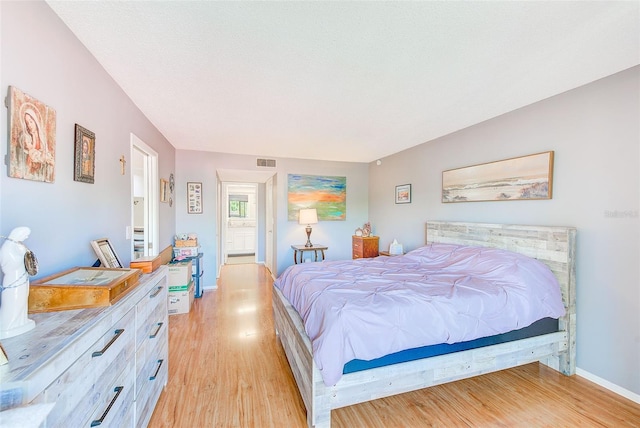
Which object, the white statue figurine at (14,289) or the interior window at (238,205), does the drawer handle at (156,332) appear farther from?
the interior window at (238,205)

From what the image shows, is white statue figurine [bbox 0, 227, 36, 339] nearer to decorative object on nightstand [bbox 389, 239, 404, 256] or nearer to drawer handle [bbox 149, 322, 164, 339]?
drawer handle [bbox 149, 322, 164, 339]

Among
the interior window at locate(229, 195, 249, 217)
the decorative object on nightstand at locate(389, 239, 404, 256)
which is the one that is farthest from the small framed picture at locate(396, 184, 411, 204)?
the interior window at locate(229, 195, 249, 217)

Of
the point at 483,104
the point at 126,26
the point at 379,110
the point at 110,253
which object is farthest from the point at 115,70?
the point at 483,104

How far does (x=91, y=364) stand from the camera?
1004 millimetres

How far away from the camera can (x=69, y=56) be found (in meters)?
1.54

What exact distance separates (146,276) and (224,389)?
3.52ft

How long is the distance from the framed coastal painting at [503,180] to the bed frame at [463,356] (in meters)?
0.35

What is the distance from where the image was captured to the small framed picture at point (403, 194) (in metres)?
4.35

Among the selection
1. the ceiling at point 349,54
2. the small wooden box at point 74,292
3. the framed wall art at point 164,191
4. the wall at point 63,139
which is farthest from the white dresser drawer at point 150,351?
the framed wall art at point 164,191

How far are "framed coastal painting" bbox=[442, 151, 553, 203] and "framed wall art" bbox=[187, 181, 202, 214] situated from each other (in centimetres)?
→ 392

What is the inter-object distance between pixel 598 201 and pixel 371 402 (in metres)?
2.40

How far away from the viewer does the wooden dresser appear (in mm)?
4922

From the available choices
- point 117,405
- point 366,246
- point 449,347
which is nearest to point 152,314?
point 117,405

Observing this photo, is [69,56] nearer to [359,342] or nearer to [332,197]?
[359,342]
